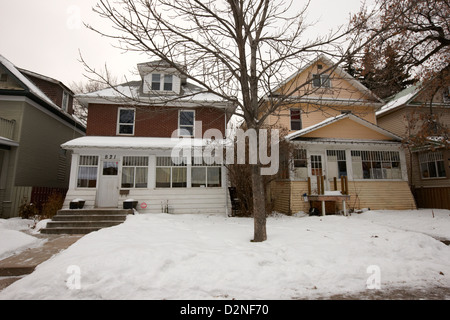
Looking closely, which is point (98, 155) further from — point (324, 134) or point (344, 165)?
point (344, 165)

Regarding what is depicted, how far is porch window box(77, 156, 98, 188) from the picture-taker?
39.9 feet

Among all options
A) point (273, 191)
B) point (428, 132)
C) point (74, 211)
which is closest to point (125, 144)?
point (74, 211)

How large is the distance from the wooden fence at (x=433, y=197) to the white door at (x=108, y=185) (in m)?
18.9

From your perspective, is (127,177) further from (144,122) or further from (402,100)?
(402,100)

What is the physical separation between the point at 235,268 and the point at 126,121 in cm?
1203

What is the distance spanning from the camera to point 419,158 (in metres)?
16.5

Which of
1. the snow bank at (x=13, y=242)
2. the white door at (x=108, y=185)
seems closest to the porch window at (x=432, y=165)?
the white door at (x=108, y=185)

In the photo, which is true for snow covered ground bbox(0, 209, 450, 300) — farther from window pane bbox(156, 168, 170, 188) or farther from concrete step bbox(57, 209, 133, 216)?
window pane bbox(156, 168, 170, 188)

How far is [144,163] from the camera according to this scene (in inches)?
503

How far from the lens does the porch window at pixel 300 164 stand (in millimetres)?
13008

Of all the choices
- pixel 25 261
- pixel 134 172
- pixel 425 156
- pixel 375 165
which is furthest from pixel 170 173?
pixel 425 156
